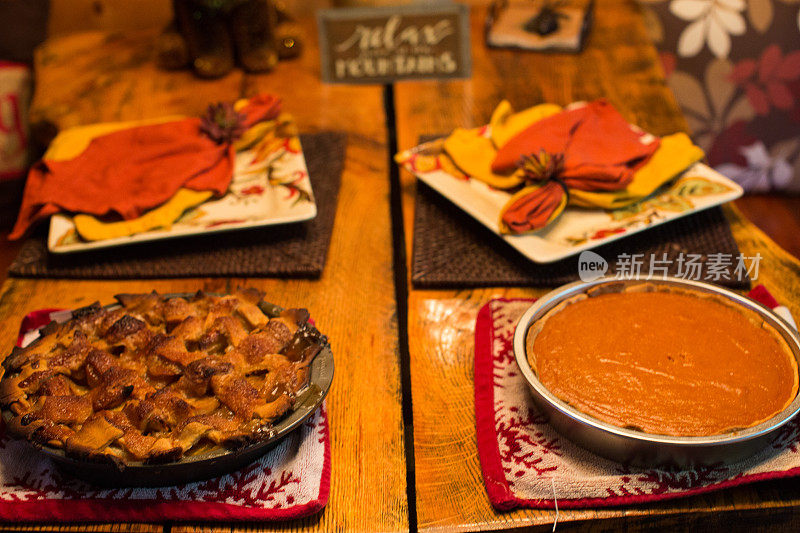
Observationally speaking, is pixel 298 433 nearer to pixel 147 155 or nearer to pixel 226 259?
pixel 226 259

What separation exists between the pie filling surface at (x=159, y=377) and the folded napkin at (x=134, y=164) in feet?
1.28

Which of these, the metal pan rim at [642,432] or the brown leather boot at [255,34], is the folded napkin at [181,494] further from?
the brown leather boot at [255,34]

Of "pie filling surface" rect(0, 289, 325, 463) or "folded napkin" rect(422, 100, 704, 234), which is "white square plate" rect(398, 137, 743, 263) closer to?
"folded napkin" rect(422, 100, 704, 234)

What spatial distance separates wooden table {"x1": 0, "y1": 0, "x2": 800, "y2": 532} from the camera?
0.84m

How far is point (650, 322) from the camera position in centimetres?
98

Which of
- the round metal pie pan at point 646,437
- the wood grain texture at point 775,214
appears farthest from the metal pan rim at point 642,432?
the wood grain texture at point 775,214

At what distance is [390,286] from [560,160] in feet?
1.21

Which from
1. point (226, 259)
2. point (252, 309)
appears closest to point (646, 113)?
point (226, 259)

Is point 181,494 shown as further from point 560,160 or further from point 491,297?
point 560,160

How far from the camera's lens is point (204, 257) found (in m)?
1.28

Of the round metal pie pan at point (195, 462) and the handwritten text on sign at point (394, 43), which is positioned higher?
the handwritten text on sign at point (394, 43)

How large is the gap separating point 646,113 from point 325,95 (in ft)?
2.47

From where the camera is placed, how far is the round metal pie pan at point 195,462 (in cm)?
77

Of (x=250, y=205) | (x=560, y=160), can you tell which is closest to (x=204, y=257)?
(x=250, y=205)
